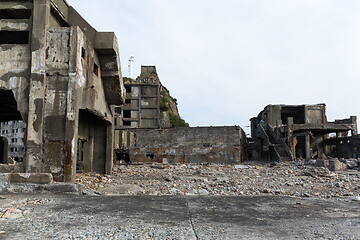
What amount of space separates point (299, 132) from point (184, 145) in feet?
36.2

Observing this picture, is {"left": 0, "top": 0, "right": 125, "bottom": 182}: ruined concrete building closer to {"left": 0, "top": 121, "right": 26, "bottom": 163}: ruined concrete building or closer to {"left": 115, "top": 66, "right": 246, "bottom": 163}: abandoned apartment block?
{"left": 115, "top": 66, "right": 246, "bottom": 163}: abandoned apartment block

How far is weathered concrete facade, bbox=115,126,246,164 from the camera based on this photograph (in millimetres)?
19297

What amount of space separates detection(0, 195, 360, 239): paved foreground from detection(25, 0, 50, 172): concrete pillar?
1.65 metres

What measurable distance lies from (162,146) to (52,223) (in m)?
16.2

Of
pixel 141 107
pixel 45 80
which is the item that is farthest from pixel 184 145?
pixel 141 107

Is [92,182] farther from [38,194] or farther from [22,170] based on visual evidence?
[38,194]

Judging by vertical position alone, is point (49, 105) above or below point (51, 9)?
below

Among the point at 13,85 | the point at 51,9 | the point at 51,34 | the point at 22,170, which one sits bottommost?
the point at 22,170

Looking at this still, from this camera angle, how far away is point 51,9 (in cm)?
782

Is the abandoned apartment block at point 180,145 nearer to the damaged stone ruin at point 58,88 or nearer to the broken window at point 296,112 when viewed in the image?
the damaged stone ruin at point 58,88

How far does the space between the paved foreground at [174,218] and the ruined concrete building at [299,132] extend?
1769cm

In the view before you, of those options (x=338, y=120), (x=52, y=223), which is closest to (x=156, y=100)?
(x=338, y=120)

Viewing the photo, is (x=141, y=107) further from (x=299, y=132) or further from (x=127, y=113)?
(x=299, y=132)

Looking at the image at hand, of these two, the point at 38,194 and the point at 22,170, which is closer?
the point at 38,194
